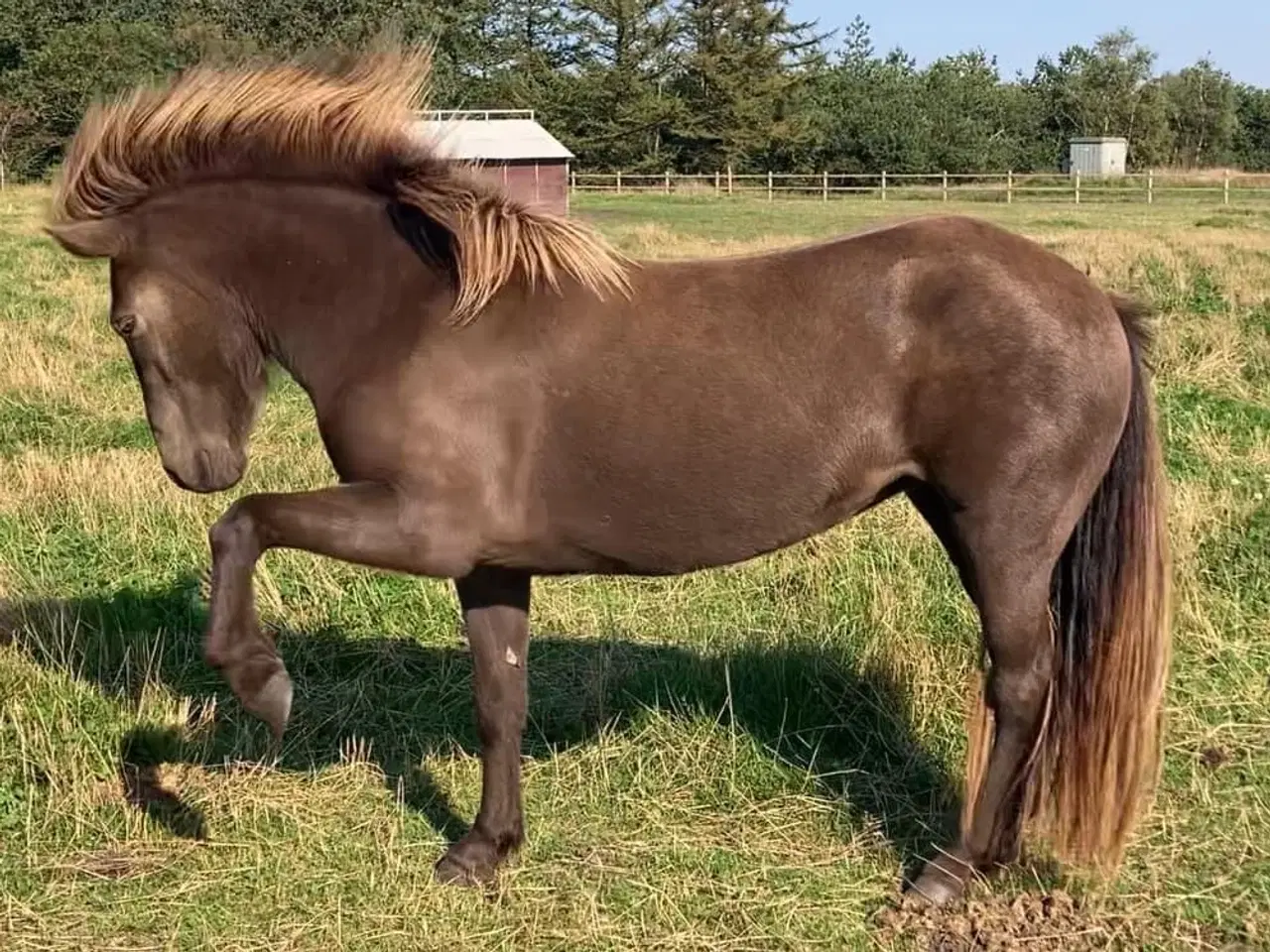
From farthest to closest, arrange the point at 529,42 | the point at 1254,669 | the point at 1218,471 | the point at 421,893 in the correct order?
the point at 529,42, the point at 1218,471, the point at 1254,669, the point at 421,893

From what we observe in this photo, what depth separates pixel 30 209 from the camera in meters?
29.2

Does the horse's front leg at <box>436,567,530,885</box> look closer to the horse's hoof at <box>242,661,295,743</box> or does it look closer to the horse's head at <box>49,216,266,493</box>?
the horse's hoof at <box>242,661,295,743</box>

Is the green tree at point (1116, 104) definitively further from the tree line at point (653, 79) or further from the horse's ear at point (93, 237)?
the horse's ear at point (93, 237)

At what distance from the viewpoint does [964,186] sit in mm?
48875

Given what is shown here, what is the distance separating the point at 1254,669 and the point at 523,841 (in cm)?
271

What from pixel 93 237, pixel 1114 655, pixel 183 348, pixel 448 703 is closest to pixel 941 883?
pixel 1114 655

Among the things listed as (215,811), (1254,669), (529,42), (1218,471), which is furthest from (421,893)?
(529,42)

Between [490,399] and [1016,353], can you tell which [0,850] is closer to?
[490,399]

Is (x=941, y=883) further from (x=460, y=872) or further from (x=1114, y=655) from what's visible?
(x=460, y=872)

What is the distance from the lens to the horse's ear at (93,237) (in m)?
3.21

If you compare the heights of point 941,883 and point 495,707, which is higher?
point 495,707

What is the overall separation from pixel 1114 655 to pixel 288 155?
264 centimetres

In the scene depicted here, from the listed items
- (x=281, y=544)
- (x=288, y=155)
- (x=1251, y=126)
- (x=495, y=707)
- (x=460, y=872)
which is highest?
(x=1251, y=126)

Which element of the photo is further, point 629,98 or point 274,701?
point 629,98
